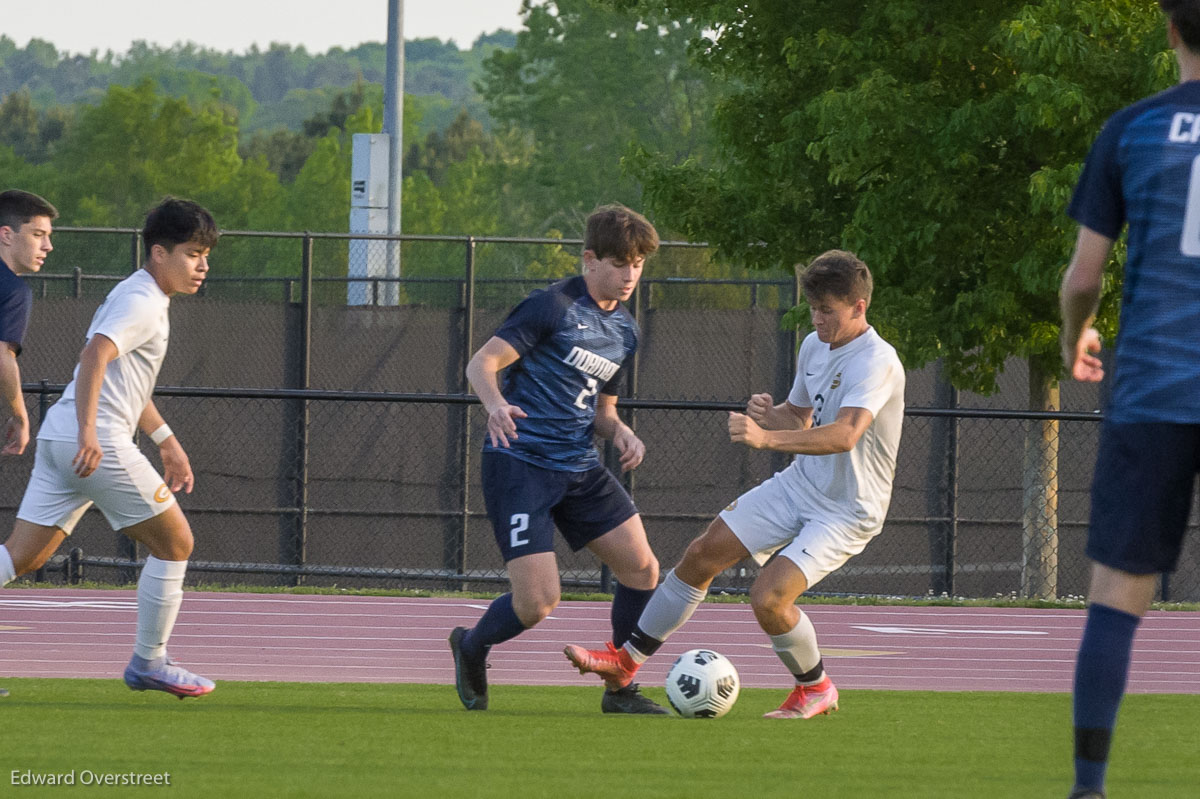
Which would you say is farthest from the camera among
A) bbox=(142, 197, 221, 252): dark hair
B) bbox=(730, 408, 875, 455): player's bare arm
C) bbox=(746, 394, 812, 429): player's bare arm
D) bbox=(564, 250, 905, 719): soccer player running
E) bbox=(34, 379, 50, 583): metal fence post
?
bbox=(34, 379, 50, 583): metal fence post

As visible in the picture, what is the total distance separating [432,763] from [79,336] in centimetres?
1226

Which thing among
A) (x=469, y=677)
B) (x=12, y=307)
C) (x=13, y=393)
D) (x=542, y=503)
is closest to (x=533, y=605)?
(x=542, y=503)

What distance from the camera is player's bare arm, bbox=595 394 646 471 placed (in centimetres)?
713

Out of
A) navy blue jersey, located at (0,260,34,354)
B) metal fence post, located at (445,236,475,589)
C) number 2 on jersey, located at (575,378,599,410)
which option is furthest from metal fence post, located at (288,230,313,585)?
number 2 on jersey, located at (575,378,599,410)

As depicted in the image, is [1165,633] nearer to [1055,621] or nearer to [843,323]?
[1055,621]

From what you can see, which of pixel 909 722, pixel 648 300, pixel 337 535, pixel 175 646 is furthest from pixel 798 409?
pixel 648 300

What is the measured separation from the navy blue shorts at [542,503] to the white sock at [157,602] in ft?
4.02

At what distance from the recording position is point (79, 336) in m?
16.9

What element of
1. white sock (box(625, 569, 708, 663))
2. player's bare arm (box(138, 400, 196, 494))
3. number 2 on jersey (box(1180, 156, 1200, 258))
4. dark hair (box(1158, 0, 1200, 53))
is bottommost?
white sock (box(625, 569, 708, 663))

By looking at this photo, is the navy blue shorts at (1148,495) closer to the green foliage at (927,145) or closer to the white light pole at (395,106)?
the green foliage at (927,145)

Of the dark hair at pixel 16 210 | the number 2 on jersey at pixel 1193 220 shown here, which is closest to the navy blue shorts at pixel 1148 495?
the number 2 on jersey at pixel 1193 220

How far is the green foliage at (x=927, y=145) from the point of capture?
550 inches

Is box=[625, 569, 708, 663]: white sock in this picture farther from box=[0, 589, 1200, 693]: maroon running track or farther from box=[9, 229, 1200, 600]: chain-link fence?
box=[9, 229, 1200, 600]: chain-link fence

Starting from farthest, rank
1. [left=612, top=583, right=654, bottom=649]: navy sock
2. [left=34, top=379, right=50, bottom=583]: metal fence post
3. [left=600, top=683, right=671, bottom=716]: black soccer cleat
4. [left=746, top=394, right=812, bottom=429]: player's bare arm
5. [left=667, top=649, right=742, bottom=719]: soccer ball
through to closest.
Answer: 1. [left=34, top=379, right=50, bottom=583]: metal fence post
2. [left=612, top=583, right=654, bottom=649]: navy sock
3. [left=600, top=683, right=671, bottom=716]: black soccer cleat
4. [left=746, top=394, right=812, bottom=429]: player's bare arm
5. [left=667, top=649, right=742, bottom=719]: soccer ball
